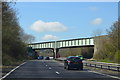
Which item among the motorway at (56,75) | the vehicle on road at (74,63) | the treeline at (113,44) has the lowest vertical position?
the motorway at (56,75)

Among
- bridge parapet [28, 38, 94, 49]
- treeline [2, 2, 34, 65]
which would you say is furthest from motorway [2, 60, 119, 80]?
bridge parapet [28, 38, 94, 49]

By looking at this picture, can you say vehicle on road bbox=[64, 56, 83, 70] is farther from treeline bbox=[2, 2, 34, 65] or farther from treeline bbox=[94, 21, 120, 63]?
treeline bbox=[94, 21, 120, 63]

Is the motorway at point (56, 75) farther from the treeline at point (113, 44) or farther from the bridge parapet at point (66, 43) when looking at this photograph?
the bridge parapet at point (66, 43)

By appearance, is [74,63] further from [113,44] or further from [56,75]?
[113,44]

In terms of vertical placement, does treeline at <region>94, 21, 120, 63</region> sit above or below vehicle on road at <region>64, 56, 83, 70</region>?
above

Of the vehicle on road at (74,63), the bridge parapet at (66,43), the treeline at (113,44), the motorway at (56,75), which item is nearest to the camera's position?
the motorway at (56,75)

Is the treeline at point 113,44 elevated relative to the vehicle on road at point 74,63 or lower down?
elevated

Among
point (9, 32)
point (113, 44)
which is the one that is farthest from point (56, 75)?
point (113, 44)

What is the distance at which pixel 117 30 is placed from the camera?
63.9 metres

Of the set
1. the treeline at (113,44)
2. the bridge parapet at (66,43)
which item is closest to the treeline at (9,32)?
the treeline at (113,44)

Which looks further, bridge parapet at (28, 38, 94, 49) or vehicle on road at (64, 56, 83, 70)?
bridge parapet at (28, 38, 94, 49)

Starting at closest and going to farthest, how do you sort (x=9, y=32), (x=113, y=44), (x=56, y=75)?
(x=56, y=75) → (x=9, y=32) → (x=113, y=44)

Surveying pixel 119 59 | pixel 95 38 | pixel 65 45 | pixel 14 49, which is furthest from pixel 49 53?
pixel 119 59

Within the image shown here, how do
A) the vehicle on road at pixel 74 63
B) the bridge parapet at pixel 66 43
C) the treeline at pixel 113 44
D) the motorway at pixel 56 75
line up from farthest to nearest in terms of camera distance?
the bridge parapet at pixel 66 43
the treeline at pixel 113 44
the vehicle on road at pixel 74 63
the motorway at pixel 56 75
